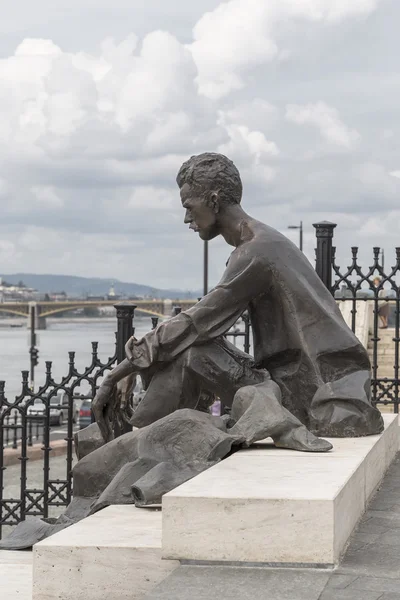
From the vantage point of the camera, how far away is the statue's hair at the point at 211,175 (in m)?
6.50

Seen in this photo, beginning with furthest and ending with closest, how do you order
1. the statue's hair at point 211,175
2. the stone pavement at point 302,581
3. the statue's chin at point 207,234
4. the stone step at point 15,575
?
the statue's chin at point 207,234
the statue's hair at point 211,175
the stone step at point 15,575
the stone pavement at point 302,581

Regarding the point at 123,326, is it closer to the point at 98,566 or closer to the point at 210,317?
the point at 210,317

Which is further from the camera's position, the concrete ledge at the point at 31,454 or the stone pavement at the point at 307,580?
the concrete ledge at the point at 31,454

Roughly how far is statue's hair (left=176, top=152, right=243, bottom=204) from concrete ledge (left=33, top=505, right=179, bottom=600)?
2524mm

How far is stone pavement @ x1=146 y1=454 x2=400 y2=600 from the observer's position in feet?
13.0

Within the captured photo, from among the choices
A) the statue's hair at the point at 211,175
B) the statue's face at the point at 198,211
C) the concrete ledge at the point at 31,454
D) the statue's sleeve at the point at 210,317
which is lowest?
the concrete ledge at the point at 31,454

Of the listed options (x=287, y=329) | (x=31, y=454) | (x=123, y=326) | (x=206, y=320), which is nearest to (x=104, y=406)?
(x=206, y=320)

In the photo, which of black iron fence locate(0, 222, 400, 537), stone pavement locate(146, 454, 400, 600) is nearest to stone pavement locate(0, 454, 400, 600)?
stone pavement locate(146, 454, 400, 600)

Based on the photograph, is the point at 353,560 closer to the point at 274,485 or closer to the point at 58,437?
the point at 274,485

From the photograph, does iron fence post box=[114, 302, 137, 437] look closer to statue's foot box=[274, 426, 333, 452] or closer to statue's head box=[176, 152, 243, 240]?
statue's head box=[176, 152, 243, 240]

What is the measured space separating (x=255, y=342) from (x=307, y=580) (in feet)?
8.67

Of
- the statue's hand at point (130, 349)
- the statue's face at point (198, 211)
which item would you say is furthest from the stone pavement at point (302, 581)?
the statue's face at point (198, 211)

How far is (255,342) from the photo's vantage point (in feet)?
21.9

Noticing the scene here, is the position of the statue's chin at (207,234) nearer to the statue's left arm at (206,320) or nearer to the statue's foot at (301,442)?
the statue's left arm at (206,320)
